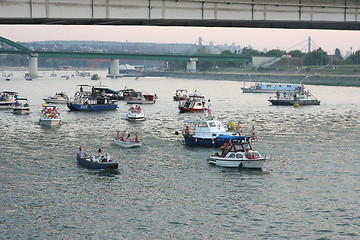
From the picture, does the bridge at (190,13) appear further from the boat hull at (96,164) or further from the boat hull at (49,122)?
the boat hull at (49,122)

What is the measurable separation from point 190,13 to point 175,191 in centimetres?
2614

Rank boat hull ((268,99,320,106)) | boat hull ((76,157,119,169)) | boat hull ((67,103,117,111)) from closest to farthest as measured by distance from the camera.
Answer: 1. boat hull ((76,157,119,169))
2. boat hull ((67,103,117,111))
3. boat hull ((268,99,320,106))

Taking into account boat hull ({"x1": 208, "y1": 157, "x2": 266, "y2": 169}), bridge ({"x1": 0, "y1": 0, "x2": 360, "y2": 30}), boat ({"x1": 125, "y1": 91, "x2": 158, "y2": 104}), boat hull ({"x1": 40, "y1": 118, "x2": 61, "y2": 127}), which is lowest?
boat hull ({"x1": 208, "y1": 157, "x2": 266, "y2": 169})

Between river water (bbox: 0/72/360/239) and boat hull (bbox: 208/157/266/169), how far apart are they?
72 cm

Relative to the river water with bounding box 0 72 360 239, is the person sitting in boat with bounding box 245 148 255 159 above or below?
above

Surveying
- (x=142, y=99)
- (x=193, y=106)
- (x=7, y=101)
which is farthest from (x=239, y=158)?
(x=142, y=99)

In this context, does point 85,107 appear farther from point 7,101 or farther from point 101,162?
point 101,162

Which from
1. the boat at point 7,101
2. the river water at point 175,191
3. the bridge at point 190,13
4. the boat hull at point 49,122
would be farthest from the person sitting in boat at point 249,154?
the boat at point 7,101

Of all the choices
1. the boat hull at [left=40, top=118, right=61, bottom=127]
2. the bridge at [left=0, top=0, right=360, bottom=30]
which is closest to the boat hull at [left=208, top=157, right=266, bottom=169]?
the bridge at [left=0, top=0, right=360, bottom=30]

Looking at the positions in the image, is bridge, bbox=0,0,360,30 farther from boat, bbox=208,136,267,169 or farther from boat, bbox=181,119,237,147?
boat, bbox=208,136,267,169

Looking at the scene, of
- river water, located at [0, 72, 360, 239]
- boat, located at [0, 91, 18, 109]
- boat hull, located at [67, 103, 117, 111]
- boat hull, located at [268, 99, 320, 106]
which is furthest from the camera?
boat hull, located at [268, 99, 320, 106]

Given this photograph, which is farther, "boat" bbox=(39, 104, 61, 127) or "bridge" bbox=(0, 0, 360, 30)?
"boat" bbox=(39, 104, 61, 127)

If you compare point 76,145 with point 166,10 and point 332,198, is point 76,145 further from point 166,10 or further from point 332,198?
point 332,198

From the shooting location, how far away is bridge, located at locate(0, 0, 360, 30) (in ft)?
178
